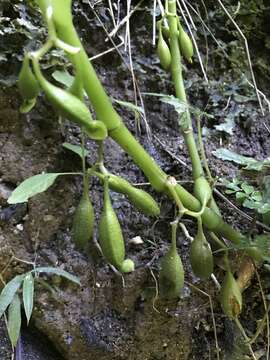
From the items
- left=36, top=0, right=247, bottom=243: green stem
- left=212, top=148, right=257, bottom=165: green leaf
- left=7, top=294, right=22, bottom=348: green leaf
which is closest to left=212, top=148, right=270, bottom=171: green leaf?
left=212, top=148, right=257, bottom=165: green leaf

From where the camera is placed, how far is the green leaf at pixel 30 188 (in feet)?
2.46

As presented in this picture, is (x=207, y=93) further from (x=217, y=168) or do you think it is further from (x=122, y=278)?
(x=122, y=278)

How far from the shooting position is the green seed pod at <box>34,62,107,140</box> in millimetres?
587

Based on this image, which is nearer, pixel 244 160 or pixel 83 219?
pixel 83 219

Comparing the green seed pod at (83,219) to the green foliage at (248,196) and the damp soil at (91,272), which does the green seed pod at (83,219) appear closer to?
the damp soil at (91,272)

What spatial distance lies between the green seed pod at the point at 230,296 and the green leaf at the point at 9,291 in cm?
32

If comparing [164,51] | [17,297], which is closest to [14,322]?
[17,297]

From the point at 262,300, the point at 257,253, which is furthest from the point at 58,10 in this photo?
the point at 262,300

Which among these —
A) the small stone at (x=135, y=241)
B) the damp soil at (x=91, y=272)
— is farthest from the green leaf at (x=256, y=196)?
the small stone at (x=135, y=241)

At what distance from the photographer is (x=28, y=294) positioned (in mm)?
755

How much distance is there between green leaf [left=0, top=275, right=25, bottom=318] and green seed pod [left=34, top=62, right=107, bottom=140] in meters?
0.27

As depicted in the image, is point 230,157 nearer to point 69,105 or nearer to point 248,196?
point 248,196

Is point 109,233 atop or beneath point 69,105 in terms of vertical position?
beneath

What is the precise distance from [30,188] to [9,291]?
0.51 ft
